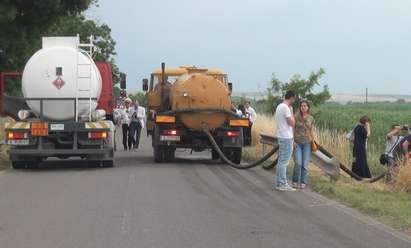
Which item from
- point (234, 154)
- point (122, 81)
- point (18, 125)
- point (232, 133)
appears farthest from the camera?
point (122, 81)

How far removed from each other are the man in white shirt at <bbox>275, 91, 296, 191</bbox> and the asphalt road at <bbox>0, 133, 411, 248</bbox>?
0.33 metres

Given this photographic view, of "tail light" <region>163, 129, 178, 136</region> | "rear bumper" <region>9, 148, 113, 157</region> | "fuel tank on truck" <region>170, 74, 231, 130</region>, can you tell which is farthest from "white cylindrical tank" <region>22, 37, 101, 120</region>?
"fuel tank on truck" <region>170, 74, 231, 130</region>

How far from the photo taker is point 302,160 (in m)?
14.0

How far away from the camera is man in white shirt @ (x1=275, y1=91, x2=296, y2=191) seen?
44.2 feet

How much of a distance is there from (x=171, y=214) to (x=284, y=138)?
3791 millimetres

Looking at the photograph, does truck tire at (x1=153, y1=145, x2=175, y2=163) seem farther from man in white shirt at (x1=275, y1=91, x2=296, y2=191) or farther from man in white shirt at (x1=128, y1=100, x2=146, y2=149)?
man in white shirt at (x1=275, y1=91, x2=296, y2=191)

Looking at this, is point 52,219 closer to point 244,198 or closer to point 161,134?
point 244,198

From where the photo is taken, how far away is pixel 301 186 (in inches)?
551

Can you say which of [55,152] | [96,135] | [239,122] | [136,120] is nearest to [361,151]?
[239,122]

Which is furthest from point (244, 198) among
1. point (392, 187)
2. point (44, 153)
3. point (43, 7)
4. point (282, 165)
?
point (43, 7)

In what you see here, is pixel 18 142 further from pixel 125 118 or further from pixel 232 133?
pixel 125 118

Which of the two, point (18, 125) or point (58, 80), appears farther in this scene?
point (58, 80)

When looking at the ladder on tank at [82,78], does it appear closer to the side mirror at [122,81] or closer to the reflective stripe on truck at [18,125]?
the reflective stripe on truck at [18,125]

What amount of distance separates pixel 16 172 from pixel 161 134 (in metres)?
3.98
